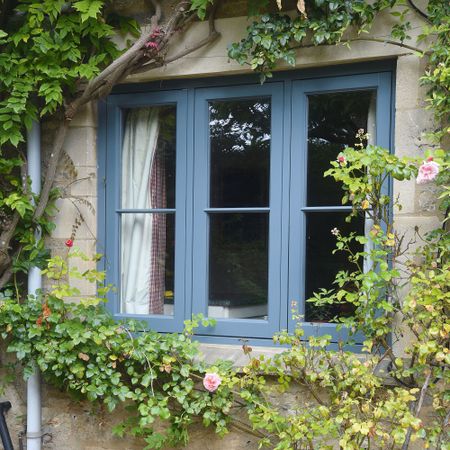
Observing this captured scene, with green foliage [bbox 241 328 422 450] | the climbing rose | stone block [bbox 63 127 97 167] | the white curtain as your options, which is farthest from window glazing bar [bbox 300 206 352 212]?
stone block [bbox 63 127 97 167]

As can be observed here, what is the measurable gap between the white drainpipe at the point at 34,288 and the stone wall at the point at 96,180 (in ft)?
0.26

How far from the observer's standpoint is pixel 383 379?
111 inches

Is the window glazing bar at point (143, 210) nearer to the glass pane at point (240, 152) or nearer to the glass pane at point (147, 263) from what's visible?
the glass pane at point (147, 263)

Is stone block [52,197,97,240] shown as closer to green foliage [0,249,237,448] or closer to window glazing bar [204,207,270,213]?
green foliage [0,249,237,448]

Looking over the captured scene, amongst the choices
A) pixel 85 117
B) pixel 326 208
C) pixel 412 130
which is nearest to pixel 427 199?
pixel 412 130

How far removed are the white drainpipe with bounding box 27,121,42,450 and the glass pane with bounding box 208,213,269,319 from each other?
3.45 feet

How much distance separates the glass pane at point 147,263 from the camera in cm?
349

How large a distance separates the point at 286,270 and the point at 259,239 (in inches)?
9.8

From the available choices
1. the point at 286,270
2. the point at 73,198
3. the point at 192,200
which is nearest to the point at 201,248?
the point at 192,200

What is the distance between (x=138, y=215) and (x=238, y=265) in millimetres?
704

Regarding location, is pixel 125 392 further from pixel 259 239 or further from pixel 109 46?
pixel 109 46

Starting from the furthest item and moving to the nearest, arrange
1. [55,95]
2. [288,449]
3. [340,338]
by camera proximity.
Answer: [55,95]
[340,338]
[288,449]

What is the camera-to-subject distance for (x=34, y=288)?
3.46 meters

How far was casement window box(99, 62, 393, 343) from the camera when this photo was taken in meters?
3.15
